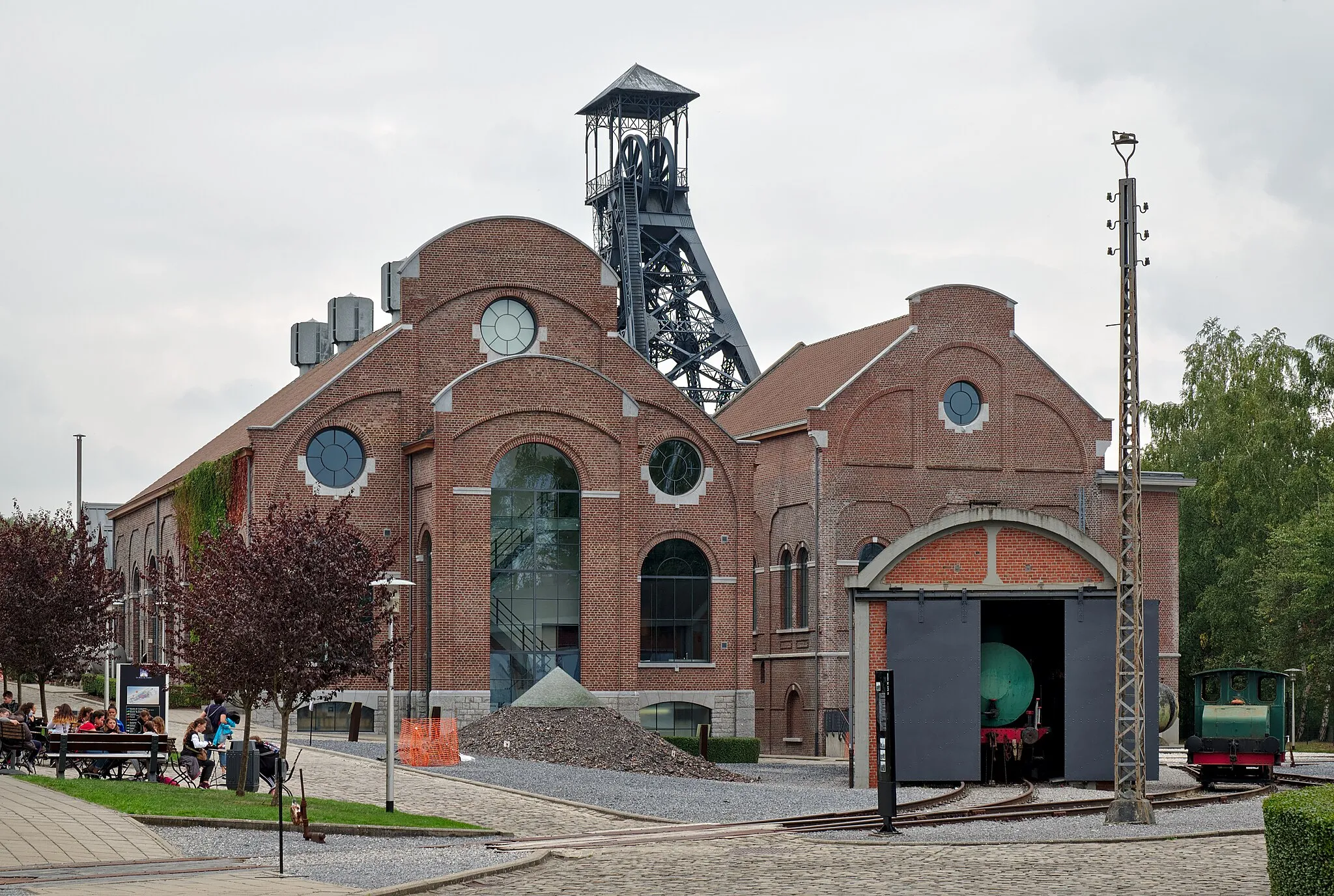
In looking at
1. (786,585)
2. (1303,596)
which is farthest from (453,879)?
(1303,596)

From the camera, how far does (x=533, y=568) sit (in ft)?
145

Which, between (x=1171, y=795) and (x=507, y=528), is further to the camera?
(x=507, y=528)

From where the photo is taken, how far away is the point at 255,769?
25.8m

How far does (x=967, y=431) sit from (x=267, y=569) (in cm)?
3093

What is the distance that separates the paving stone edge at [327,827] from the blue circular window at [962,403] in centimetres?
3191

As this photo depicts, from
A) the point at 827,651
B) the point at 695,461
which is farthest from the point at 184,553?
the point at 827,651

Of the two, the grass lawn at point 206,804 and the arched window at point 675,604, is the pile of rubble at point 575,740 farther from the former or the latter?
the grass lawn at point 206,804

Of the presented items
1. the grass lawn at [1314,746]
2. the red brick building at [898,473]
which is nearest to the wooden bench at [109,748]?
the red brick building at [898,473]

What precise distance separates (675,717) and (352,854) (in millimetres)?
26654

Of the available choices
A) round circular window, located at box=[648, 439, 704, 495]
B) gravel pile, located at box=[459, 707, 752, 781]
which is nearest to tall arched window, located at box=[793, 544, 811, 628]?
round circular window, located at box=[648, 439, 704, 495]

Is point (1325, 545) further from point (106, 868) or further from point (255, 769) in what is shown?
point (106, 868)

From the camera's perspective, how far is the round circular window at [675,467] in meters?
46.8

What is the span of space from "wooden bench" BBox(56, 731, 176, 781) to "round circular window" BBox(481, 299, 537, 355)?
21765 mm

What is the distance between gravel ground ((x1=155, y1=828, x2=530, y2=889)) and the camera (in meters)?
17.1
